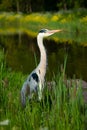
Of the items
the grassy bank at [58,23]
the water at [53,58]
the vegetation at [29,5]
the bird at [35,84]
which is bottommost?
the vegetation at [29,5]

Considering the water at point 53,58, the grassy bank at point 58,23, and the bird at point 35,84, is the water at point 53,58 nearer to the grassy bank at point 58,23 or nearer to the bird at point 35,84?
the grassy bank at point 58,23

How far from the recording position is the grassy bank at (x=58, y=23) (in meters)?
36.4

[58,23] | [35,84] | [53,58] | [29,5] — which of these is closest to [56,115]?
[35,84]

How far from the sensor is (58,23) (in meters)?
42.5

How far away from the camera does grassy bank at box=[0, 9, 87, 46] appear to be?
3641 cm

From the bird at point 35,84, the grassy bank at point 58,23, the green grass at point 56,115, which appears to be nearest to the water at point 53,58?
the grassy bank at point 58,23

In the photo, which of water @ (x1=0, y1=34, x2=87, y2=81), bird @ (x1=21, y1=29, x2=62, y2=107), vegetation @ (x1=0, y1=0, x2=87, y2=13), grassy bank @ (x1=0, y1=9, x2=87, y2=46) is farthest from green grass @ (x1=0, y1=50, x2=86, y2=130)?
vegetation @ (x1=0, y1=0, x2=87, y2=13)

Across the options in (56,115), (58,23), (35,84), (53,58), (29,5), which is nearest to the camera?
(56,115)

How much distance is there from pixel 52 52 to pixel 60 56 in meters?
2.48

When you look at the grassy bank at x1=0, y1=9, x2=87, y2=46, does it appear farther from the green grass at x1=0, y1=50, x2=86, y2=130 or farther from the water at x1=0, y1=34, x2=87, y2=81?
the green grass at x1=0, y1=50, x2=86, y2=130

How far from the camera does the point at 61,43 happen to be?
106 ft

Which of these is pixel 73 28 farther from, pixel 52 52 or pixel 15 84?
pixel 15 84

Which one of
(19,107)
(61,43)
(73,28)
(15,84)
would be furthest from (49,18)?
(19,107)

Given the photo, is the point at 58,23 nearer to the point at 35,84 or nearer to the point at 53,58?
the point at 53,58
